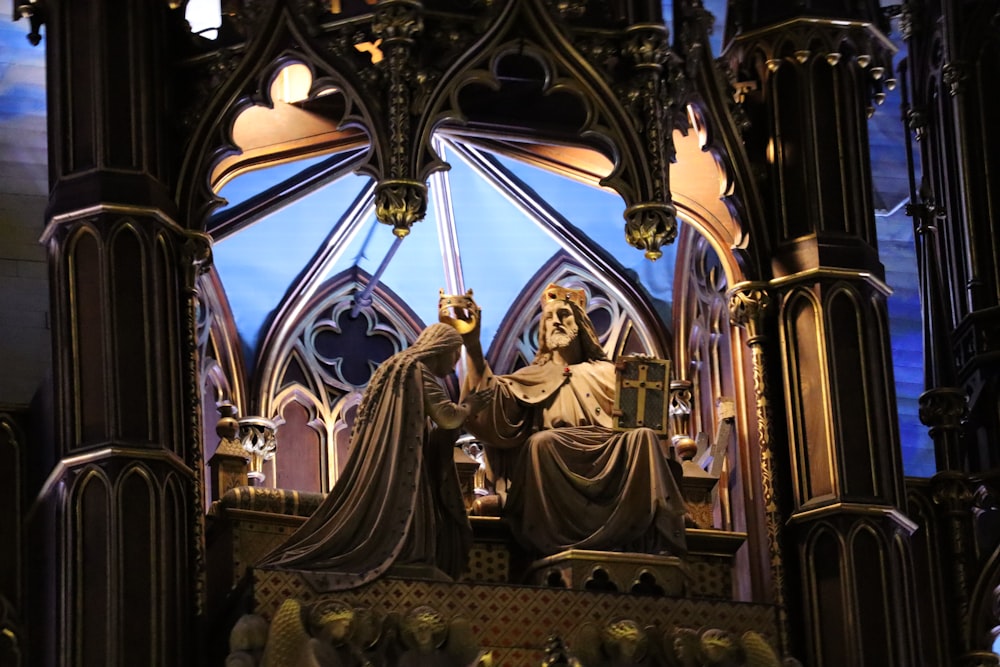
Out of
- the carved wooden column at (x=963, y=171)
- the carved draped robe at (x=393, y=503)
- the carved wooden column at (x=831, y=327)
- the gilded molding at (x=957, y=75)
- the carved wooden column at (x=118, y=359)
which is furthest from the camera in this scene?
the gilded molding at (x=957, y=75)

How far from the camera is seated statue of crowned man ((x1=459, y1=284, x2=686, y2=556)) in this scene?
54.1 ft

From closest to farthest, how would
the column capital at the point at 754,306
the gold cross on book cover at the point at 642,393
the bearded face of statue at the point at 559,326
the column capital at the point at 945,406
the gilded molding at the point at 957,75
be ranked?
the gold cross on book cover at the point at 642,393
the bearded face of statue at the point at 559,326
the column capital at the point at 754,306
the column capital at the point at 945,406
the gilded molding at the point at 957,75

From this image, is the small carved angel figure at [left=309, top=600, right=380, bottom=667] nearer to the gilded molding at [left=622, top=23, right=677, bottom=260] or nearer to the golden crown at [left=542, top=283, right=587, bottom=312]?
the golden crown at [left=542, top=283, right=587, bottom=312]

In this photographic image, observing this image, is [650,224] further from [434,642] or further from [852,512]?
[434,642]

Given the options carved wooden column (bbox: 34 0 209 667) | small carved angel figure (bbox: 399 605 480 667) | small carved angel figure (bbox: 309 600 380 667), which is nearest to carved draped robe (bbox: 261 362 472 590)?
small carved angel figure (bbox: 309 600 380 667)

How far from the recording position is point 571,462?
16625 millimetres

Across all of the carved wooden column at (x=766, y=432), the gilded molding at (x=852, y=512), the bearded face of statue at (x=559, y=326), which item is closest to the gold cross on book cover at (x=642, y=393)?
the bearded face of statue at (x=559, y=326)

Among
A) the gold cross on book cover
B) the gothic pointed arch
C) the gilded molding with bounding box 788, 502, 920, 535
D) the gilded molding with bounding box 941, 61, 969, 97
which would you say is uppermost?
the gilded molding with bounding box 941, 61, 969, 97

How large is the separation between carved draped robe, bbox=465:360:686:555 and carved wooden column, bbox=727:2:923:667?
2.75 feet

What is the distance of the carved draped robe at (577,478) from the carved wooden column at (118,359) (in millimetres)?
1572

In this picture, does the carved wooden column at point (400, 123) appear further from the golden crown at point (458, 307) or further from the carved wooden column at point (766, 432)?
the carved wooden column at point (766, 432)

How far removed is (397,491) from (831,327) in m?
2.63

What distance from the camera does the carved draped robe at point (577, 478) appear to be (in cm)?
1648

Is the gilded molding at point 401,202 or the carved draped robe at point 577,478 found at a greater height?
the gilded molding at point 401,202
